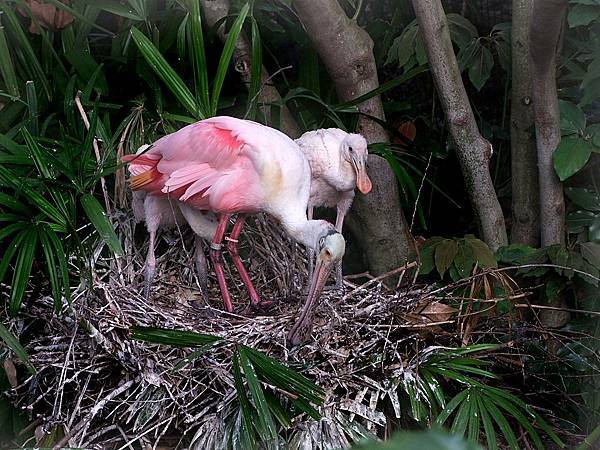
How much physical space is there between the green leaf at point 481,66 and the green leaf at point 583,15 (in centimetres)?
56

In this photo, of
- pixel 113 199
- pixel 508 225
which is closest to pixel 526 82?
pixel 508 225

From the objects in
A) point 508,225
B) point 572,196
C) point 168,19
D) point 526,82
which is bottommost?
point 508,225

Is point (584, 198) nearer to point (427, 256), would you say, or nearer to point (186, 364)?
point (427, 256)

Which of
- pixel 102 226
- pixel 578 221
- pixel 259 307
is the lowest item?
pixel 259 307

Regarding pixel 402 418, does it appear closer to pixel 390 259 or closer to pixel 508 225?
pixel 390 259

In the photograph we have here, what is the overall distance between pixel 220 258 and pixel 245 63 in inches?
32.5

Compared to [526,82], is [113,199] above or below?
below

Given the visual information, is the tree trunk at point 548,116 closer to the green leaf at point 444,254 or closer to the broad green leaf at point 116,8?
the green leaf at point 444,254

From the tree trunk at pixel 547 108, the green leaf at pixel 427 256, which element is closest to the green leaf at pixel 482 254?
the green leaf at pixel 427 256

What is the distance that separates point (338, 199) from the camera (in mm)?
2971

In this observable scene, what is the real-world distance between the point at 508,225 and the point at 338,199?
0.88 metres

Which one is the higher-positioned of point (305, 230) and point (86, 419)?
point (305, 230)

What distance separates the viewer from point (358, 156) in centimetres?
276

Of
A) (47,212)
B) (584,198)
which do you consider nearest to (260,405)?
(47,212)
